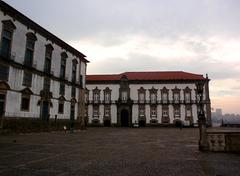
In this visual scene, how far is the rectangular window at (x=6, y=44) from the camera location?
81.3 feet

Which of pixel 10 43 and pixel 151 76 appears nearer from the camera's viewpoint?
pixel 10 43

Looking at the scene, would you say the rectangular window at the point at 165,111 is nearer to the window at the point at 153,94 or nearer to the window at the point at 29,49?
the window at the point at 153,94

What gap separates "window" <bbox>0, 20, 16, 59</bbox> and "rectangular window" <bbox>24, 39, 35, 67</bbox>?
9.59ft

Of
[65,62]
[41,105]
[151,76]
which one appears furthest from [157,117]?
[41,105]

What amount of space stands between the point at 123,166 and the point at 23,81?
73.4 feet

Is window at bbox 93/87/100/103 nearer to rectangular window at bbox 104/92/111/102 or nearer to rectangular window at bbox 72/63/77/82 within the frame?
rectangular window at bbox 104/92/111/102

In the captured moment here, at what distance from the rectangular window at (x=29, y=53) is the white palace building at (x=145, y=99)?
3347cm

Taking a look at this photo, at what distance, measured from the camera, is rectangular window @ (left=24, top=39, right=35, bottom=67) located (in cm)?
2850

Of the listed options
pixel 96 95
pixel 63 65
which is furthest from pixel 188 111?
pixel 63 65

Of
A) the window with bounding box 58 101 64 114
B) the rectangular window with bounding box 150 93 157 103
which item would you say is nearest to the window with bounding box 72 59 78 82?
the window with bounding box 58 101 64 114

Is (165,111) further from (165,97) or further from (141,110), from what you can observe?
(141,110)

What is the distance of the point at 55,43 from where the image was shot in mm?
34281

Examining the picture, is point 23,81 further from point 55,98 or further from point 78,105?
point 78,105

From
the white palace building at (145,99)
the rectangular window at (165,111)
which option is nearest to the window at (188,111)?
the white palace building at (145,99)
